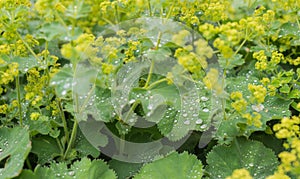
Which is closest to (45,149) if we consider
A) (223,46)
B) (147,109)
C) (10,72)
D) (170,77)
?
(10,72)

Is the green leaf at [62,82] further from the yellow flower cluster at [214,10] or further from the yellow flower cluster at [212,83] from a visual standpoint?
the yellow flower cluster at [214,10]

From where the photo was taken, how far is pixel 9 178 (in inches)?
64.4

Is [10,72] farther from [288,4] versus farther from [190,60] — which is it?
[288,4]

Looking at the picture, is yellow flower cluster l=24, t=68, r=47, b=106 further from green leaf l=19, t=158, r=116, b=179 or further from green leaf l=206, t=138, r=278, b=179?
green leaf l=206, t=138, r=278, b=179

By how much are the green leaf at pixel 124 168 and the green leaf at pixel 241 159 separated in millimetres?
270

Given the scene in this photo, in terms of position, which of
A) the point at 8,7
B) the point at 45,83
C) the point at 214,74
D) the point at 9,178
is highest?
the point at 8,7

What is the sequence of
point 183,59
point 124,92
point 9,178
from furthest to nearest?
point 124,92 < point 9,178 < point 183,59

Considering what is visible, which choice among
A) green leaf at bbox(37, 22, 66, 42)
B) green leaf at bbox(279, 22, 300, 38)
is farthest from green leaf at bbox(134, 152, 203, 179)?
green leaf at bbox(279, 22, 300, 38)

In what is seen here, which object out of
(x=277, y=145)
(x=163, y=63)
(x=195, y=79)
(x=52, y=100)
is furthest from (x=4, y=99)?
(x=277, y=145)

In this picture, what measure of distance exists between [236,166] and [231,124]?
0.51ft

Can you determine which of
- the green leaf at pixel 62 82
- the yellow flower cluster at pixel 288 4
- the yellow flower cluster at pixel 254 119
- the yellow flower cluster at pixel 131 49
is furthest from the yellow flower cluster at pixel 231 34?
the yellow flower cluster at pixel 288 4

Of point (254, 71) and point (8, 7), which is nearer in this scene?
point (8, 7)

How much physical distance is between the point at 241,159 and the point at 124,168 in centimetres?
44

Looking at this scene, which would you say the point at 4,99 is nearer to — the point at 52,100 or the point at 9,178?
the point at 52,100
